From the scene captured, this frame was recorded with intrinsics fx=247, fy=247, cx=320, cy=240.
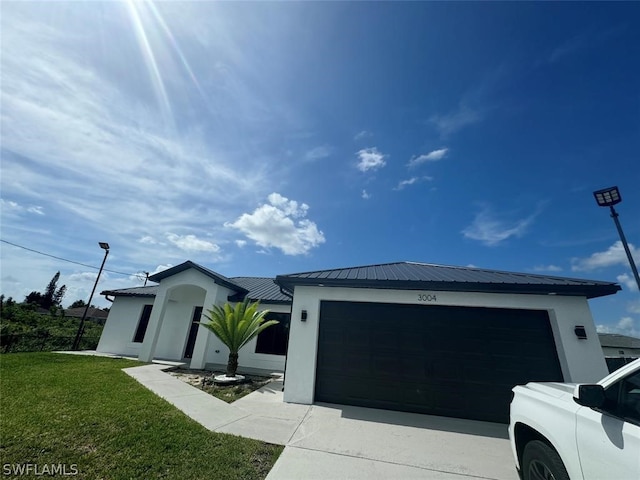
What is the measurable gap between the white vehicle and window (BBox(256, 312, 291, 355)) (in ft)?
34.1

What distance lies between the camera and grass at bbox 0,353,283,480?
3402 millimetres

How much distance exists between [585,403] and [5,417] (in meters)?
8.69

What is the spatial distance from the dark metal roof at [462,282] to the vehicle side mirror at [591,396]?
4.56 m

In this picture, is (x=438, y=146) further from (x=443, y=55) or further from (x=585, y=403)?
(x=585, y=403)

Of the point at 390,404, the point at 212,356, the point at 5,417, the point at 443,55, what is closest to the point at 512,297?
the point at 390,404

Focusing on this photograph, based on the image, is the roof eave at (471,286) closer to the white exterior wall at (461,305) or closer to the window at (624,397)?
the white exterior wall at (461,305)

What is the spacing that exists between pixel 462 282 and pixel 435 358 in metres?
2.13

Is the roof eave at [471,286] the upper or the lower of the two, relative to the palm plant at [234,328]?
Result: upper

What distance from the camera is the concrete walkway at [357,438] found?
377 cm

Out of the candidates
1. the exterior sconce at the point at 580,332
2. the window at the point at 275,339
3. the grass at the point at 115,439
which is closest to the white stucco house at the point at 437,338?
the exterior sconce at the point at 580,332

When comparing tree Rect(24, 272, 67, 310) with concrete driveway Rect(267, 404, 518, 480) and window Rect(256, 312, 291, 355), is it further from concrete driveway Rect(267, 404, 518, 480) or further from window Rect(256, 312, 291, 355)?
concrete driveway Rect(267, 404, 518, 480)

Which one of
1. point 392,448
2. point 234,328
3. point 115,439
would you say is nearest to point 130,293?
point 234,328

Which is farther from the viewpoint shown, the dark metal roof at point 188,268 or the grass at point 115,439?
the dark metal roof at point 188,268

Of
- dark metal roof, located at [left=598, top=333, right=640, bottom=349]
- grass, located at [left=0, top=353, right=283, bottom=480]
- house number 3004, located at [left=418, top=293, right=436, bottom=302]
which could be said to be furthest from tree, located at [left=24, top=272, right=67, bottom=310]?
dark metal roof, located at [left=598, top=333, right=640, bottom=349]
